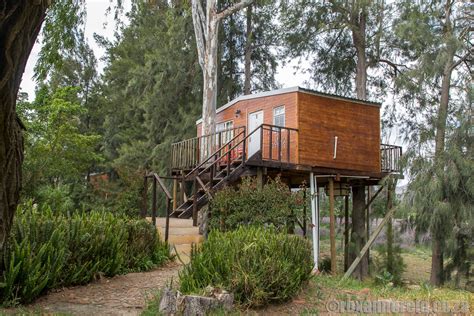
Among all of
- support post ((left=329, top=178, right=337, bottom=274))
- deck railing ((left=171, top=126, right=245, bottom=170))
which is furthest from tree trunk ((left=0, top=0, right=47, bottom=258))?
deck railing ((left=171, top=126, right=245, bottom=170))

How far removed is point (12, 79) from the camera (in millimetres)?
3822

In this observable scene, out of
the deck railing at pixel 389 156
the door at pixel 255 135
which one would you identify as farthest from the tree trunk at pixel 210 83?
the deck railing at pixel 389 156

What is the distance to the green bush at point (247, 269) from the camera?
15.6 ft

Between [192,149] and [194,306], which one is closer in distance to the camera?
[194,306]

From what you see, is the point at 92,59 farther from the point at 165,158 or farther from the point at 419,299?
the point at 419,299

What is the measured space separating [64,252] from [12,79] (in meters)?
2.32

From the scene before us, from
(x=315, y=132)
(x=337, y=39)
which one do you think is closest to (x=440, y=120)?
(x=315, y=132)

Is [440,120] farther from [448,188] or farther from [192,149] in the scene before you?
[192,149]

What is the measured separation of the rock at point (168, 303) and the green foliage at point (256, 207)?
417 centimetres

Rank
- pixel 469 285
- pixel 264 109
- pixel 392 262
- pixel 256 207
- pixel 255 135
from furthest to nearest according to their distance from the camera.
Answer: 1. pixel 392 262
2. pixel 255 135
3. pixel 264 109
4. pixel 469 285
5. pixel 256 207

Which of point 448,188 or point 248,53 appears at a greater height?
point 248,53

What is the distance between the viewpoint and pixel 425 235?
1238 centimetres

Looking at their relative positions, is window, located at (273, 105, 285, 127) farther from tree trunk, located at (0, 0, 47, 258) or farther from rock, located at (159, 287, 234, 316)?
tree trunk, located at (0, 0, 47, 258)

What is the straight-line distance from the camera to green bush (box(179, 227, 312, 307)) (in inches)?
187
